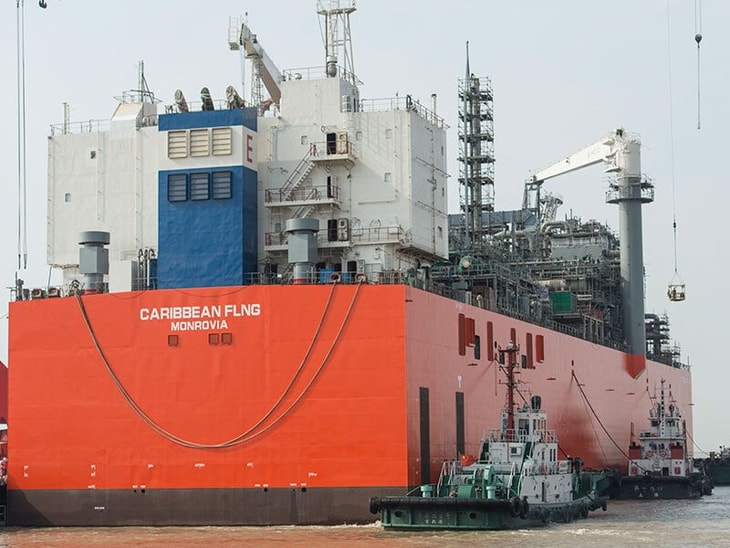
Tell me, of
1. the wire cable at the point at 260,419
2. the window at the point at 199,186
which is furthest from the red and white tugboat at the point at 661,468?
the window at the point at 199,186

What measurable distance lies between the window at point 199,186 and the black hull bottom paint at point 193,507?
798 centimetres

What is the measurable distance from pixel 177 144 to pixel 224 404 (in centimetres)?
767

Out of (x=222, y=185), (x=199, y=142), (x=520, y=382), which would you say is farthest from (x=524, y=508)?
(x=199, y=142)

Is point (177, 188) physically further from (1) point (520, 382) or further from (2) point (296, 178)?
(1) point (520, 382)

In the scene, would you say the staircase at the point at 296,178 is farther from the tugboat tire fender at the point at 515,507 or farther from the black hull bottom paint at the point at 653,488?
the black hull bottom paint at the point at 653,488

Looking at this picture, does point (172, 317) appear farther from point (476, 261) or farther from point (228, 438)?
point (476, 261)

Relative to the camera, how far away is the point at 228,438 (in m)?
34.6

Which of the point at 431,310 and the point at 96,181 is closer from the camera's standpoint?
the point at 431,310

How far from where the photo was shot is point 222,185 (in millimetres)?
37312

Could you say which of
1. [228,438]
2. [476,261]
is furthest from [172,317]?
[476,261]

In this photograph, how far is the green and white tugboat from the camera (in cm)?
3334

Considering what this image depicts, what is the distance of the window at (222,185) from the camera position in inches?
1465

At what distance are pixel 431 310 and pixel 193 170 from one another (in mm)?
7502

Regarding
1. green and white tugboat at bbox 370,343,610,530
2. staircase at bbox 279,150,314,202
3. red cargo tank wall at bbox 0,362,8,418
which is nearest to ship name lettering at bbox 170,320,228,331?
staircase at bbox 279,150,314,202
